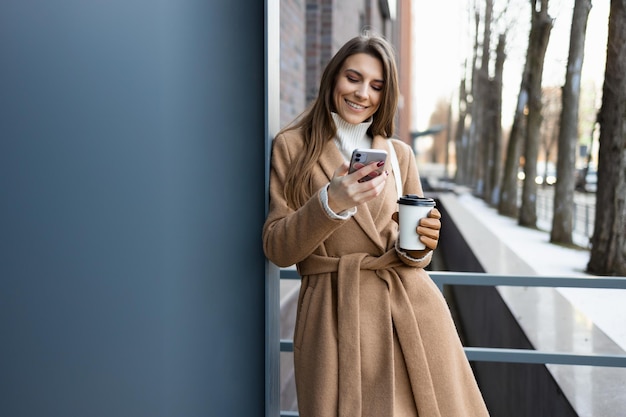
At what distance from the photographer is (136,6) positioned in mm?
1871

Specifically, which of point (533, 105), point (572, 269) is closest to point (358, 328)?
point (572, 269)

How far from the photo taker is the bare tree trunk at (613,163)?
6344 mm

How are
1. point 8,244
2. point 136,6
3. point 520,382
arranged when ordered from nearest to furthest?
1. point 136,6
2. point 8,244
3. point 520,382

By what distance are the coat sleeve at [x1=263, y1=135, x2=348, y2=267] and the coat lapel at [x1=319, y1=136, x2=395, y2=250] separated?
0.11 meters

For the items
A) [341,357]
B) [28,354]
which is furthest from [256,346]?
[28,354]

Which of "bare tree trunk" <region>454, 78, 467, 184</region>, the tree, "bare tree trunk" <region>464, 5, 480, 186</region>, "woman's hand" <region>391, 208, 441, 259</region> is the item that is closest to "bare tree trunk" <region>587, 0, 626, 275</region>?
"woman's hand" <region>391, 208, 441, 259</region>

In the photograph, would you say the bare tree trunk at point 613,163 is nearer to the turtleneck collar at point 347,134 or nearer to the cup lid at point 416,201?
the turtleneck collar at point 347,134

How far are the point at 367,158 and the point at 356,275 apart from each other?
41 centimetres

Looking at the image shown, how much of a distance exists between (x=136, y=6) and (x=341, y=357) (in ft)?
3.74

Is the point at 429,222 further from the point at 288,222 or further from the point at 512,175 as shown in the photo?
the point at 512,175

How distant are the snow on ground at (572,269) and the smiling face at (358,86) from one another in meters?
2.24

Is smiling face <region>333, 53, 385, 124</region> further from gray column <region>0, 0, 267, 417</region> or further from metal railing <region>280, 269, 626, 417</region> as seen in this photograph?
metal railing <region>280, 269, 626, 417</region>

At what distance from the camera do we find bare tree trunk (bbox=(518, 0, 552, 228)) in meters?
12.8

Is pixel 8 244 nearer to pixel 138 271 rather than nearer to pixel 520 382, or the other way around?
pixel 138 271
